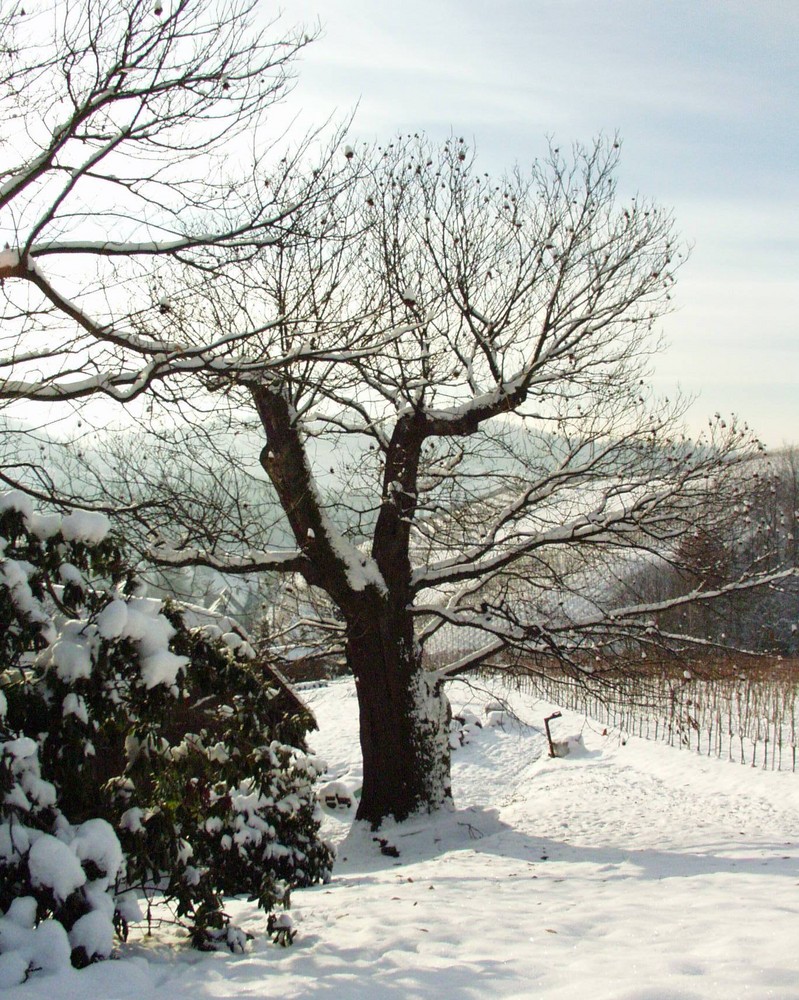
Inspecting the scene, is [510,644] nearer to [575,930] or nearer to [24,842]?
[575,930]

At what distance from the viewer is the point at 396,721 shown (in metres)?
10.6

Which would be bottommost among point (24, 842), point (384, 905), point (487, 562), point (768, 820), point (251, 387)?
point (768, 820)

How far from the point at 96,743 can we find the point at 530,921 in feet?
8.61

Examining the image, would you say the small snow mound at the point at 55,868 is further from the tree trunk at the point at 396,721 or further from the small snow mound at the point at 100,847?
the tree trunk at the point at 396,721

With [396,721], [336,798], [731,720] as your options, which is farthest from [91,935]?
[731,720]

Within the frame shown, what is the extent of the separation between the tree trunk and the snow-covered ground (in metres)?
0.36

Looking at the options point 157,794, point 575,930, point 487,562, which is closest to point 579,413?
point 487,562

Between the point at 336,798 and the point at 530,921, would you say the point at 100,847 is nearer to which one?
the point at 530,921

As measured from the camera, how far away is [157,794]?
4.30 meters

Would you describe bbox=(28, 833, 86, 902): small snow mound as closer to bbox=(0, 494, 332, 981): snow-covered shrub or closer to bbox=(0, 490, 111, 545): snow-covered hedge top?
bbox=(0, 494, 332, 981): snow-covered shrub

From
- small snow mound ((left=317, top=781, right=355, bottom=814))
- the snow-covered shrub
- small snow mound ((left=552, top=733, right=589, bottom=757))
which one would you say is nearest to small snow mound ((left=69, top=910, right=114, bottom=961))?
the snow-covered shrub

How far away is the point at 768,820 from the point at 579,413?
20.7 feet

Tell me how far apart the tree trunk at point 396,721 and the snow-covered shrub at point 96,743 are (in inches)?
Result: 227

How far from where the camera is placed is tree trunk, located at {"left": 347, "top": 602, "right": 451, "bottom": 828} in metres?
10.6
